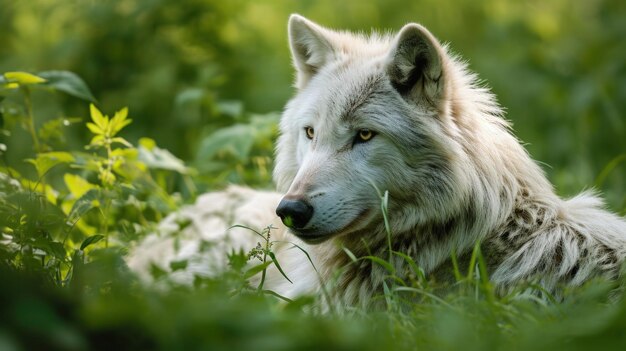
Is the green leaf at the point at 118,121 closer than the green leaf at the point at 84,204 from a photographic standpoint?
No

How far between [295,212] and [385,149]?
597mm

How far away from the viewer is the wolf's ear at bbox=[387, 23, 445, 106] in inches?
141

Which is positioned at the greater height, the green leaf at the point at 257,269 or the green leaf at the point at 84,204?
the green leaf at the point at 84,204

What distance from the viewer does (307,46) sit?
14.2 feet

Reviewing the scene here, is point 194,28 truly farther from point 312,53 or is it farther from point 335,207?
point 335,207

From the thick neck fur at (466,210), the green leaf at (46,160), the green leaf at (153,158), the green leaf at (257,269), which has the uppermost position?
the green leaf at (153,158)

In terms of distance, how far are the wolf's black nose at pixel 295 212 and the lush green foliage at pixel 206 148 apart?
0.32 m

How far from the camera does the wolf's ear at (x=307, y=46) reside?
13.7 ft

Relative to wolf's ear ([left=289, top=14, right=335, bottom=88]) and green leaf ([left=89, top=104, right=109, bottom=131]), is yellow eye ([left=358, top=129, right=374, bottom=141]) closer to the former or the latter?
wolf's ear ([left=289, top=14, right=335, bottom=88])

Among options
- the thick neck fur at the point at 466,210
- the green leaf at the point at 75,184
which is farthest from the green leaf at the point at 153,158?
the thick neck fur at the point at 466,210

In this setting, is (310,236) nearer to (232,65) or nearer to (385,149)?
(385,149)

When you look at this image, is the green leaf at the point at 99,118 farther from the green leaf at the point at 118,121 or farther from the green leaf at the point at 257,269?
the green leaf at the point at 257,269

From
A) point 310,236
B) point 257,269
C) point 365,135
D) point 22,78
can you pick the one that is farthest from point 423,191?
point 22,78

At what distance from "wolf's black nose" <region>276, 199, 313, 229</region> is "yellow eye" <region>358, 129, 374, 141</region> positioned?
526mm
